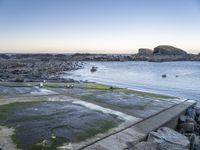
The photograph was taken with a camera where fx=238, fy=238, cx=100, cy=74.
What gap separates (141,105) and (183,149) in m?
7.19

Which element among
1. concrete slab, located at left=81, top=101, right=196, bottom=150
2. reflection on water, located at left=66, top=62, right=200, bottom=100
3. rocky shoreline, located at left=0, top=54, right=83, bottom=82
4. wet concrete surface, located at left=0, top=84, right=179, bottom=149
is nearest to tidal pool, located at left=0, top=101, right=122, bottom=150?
wet concrete surface, located at left=0, top=84, right=179, bottom=149

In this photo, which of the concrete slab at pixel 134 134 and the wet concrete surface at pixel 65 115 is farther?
the wet concrete surface at pixel 65 115

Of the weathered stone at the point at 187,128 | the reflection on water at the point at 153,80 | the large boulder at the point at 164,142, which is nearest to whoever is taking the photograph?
the large boulder at the point at 164,142

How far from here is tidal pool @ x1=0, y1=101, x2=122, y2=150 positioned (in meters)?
8.95

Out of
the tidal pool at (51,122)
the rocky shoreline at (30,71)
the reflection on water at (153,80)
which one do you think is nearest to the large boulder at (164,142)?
the tidal pool at (51,122)

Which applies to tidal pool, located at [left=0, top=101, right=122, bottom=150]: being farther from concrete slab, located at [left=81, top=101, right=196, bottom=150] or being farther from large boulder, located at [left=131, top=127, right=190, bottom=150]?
large boulder, located at [left=131, top=127, right=190, bottom=150]

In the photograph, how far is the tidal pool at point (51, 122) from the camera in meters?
8.95

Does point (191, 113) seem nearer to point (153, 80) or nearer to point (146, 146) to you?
point (146, 146)

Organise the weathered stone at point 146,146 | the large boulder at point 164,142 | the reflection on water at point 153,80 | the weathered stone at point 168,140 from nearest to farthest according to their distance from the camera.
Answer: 1. the weathered stone at point 146,146
2. the large boulder at point 164,142
3. the weathered stone at point 168,140
4. the reflection on water at point 153,80

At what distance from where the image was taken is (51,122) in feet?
36.3

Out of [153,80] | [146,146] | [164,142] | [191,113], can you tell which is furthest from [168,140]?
[153,80]

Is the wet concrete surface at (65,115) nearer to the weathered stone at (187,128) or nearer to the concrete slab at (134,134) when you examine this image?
the concrete slab at (134,134)

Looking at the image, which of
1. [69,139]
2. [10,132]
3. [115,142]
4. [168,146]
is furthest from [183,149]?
[10,132]

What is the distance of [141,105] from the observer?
16297mm
